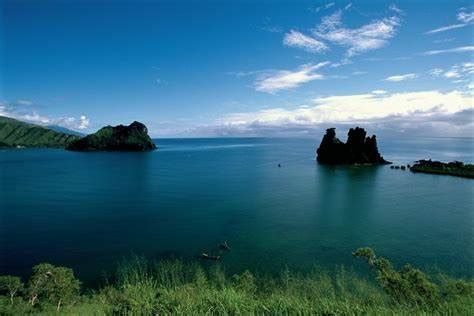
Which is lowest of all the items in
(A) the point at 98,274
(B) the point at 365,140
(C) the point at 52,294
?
(A) the point at 98,274

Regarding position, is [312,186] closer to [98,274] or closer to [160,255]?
[160,255]

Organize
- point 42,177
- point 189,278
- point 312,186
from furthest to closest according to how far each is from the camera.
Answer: point 42,177, point 312,186, point 189,278

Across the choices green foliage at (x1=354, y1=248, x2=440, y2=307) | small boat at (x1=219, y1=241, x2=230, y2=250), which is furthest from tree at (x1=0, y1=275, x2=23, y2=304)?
green foliage at (x1=354, y1=248, x2=440, y2=307)

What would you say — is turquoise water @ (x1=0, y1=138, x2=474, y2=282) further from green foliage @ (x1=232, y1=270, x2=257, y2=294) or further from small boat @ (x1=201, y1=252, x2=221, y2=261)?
green foliage @ (x1=232, y1=270, x2=257, y2=294)

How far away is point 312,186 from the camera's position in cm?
10262

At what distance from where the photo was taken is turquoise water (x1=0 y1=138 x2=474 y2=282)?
43.3 meters

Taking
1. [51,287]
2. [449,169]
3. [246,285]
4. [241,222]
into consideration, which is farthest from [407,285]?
[449,169]

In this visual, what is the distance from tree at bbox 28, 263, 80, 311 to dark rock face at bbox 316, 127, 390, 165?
6318 inches

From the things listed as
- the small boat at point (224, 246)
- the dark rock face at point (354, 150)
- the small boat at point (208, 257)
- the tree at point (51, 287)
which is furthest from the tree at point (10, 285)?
the dark rock face at point (354, 150)

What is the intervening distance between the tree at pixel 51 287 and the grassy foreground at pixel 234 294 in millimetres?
81

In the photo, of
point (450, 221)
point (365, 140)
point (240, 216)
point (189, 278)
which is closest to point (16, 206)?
point (240, 216)

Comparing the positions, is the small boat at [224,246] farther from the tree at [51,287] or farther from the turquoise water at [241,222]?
the tree at [51,287]

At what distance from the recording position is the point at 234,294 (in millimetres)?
12516

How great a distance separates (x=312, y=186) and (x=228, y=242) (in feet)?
200
